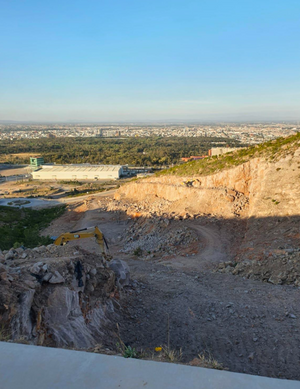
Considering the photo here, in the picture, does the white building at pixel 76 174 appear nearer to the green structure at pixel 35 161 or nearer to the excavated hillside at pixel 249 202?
the green structure at pixel 35 161

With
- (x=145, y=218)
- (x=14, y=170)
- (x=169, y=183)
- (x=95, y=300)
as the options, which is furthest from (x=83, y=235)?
(x=14, y=170)

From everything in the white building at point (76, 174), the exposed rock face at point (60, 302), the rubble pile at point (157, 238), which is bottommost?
the white building at point (76, 174)

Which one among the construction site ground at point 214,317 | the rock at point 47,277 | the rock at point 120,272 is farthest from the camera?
the rock at point 120,272

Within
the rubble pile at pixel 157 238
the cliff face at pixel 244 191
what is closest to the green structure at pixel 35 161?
the cliff face at pixel 244 191

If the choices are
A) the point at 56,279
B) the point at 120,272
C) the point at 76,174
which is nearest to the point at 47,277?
the point at 56,279

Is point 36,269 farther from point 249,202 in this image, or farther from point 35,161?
A: point 35,161

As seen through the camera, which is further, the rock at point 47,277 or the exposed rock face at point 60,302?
the rock at point 47,277
